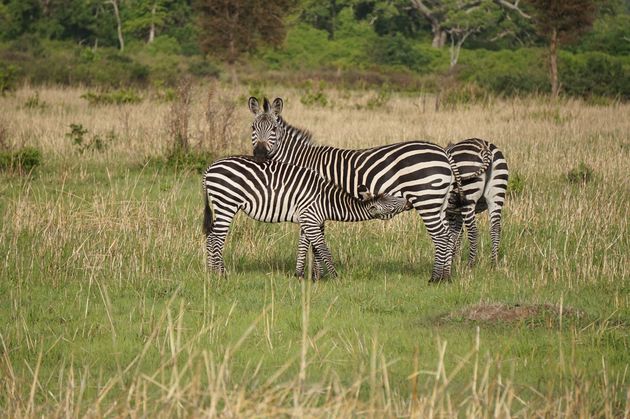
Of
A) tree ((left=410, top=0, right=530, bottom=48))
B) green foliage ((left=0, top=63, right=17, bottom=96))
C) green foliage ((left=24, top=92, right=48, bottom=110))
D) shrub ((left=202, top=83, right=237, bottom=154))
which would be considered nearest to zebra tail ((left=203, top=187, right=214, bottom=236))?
shrub ((left=202, top=83, right=237, bottom=154))

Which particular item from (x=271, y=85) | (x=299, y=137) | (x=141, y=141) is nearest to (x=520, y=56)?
(x=271, y=85)

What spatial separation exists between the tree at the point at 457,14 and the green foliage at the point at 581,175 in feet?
149

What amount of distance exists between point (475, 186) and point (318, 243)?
6.13ft

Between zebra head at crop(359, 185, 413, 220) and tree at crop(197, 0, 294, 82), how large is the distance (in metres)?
28.6

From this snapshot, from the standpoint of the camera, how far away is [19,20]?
2232 inches

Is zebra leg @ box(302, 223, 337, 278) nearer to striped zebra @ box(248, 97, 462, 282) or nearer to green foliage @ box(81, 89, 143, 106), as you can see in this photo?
striped zebra @ box(248, 97, 462, 282)

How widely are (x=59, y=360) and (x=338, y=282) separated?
10.4ft

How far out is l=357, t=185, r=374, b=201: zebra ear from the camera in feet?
30.8

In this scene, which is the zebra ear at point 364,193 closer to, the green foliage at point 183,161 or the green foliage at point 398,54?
the green foliage at point 183,161

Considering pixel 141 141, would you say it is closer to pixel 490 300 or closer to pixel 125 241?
pixel 125 241

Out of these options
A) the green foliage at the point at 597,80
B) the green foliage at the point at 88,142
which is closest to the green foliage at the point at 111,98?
the green foliage at the point at 88,142

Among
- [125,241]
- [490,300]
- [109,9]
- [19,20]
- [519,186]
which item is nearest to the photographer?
[490,300]

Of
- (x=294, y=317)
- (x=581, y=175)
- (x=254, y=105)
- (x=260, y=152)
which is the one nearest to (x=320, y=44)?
(x=581, y=175)

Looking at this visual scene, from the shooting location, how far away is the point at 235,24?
37656mm
